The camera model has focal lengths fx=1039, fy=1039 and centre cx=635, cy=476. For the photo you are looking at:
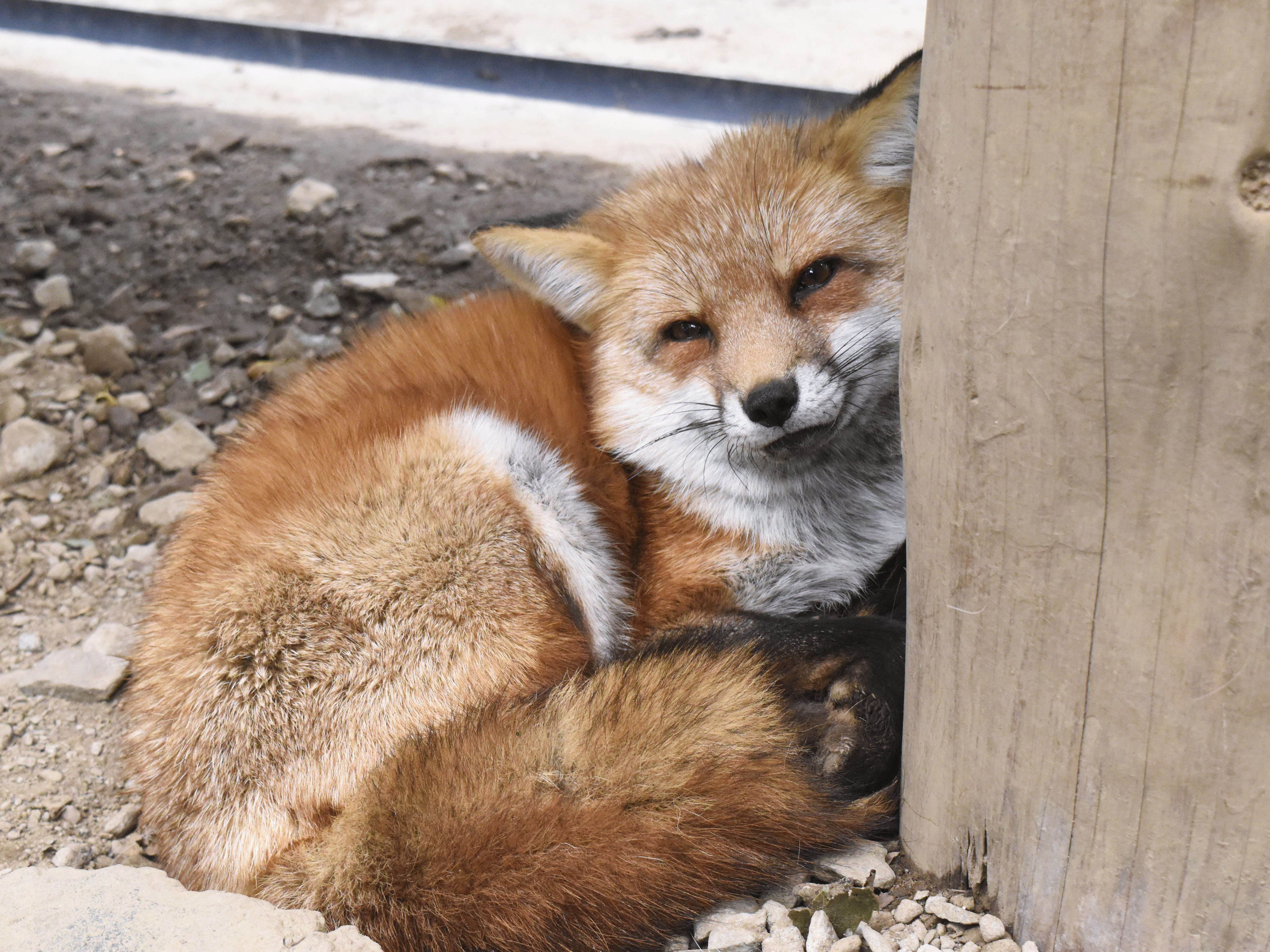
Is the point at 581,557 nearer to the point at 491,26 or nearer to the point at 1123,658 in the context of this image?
the point at 1123,658

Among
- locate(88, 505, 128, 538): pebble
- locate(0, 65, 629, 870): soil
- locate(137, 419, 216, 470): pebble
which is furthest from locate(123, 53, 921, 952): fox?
locate(137, 419, 216, 470): pebble

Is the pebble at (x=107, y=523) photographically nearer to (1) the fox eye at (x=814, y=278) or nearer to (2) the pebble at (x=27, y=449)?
(2) the pebble at (x=27, y=449)

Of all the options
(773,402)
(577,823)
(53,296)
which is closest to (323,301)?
(53,296)

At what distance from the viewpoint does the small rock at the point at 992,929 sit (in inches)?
68.1

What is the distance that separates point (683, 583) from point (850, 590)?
421 millimetres

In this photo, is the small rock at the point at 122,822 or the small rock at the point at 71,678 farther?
the small rock at the point at 71,678

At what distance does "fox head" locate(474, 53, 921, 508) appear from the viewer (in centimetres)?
227

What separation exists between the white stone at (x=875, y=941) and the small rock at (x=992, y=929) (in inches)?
5.9

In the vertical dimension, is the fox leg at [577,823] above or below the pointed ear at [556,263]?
below

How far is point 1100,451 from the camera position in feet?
4.49

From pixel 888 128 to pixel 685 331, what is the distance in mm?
658

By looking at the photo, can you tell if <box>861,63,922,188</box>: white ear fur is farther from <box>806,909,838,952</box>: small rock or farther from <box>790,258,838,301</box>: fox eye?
<box>806,909,838,952</box>: small rock

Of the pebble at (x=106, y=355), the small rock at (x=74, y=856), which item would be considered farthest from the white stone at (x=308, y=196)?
the small rock at (x=74, y=856)

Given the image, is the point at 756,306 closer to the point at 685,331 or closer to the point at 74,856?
the point at 685,331
